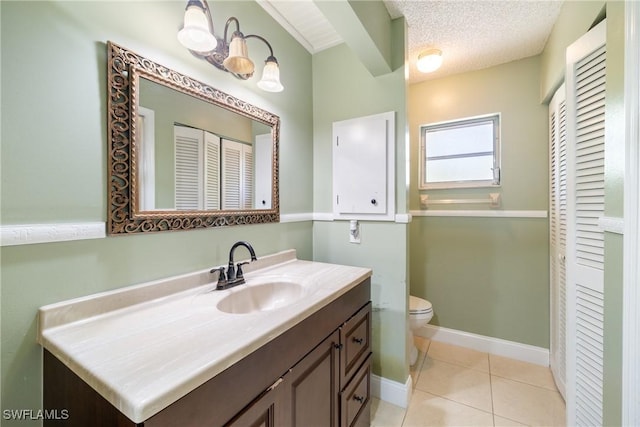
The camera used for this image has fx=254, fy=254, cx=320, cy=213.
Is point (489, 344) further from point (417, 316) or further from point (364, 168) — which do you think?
point (364, 168)

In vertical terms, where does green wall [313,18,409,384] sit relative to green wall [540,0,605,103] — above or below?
below

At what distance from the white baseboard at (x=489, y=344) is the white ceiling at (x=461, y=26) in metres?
2.33

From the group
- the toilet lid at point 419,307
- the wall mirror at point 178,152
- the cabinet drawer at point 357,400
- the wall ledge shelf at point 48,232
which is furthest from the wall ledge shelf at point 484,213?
the wall ledge shelf at point 48,232

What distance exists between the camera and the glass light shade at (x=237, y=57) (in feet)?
3.89

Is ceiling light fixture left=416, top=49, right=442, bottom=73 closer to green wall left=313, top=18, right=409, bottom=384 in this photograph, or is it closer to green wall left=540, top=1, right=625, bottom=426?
green wall left=313, top=18, right=409, bottom=384

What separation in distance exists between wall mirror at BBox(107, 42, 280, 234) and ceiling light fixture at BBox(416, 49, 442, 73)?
1.28 meters

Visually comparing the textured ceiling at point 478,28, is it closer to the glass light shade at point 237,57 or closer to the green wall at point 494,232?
the green wall at point 494,232

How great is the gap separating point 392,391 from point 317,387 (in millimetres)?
971

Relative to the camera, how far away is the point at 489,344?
2.18 meters

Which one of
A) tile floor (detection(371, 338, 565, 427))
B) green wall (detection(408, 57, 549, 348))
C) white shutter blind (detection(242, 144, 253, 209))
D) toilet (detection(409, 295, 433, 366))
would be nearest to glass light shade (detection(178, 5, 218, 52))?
white shutter blind (detection(242, 144, 253, 209))

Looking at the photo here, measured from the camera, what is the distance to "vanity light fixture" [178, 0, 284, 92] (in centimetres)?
100

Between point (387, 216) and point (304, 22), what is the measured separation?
1402mm

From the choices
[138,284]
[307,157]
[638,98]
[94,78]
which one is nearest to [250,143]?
[307,157]

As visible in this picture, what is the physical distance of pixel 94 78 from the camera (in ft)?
2.85
